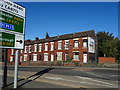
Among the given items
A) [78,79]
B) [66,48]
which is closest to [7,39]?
[78,79]

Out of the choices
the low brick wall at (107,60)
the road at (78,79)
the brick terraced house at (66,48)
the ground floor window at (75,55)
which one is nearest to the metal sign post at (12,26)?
the road at (78,79)

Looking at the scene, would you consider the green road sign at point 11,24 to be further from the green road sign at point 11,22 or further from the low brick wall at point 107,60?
the low brick wall at point 107,60

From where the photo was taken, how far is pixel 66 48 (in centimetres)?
3769

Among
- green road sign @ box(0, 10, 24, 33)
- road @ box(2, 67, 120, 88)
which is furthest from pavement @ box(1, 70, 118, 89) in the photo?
green road sign @ box(0, 10, 24, 33)

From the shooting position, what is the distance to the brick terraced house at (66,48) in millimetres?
34816

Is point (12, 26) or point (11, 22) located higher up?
point (11, 22)

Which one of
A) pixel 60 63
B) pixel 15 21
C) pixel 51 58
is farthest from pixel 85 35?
pixel 15 21

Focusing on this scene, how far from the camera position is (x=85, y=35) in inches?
1363

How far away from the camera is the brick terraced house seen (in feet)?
114

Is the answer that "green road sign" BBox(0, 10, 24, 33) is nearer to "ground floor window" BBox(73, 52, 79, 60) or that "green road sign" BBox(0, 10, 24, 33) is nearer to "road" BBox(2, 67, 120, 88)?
"road" BBox(2, 67, 120, 88)

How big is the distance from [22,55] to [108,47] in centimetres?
2661

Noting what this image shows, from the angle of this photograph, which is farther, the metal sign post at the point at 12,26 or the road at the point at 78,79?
the road at the point at 78,79

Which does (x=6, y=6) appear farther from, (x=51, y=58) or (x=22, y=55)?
(x=22, y=55)

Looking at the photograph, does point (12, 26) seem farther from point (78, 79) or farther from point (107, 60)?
point (107, 60)
